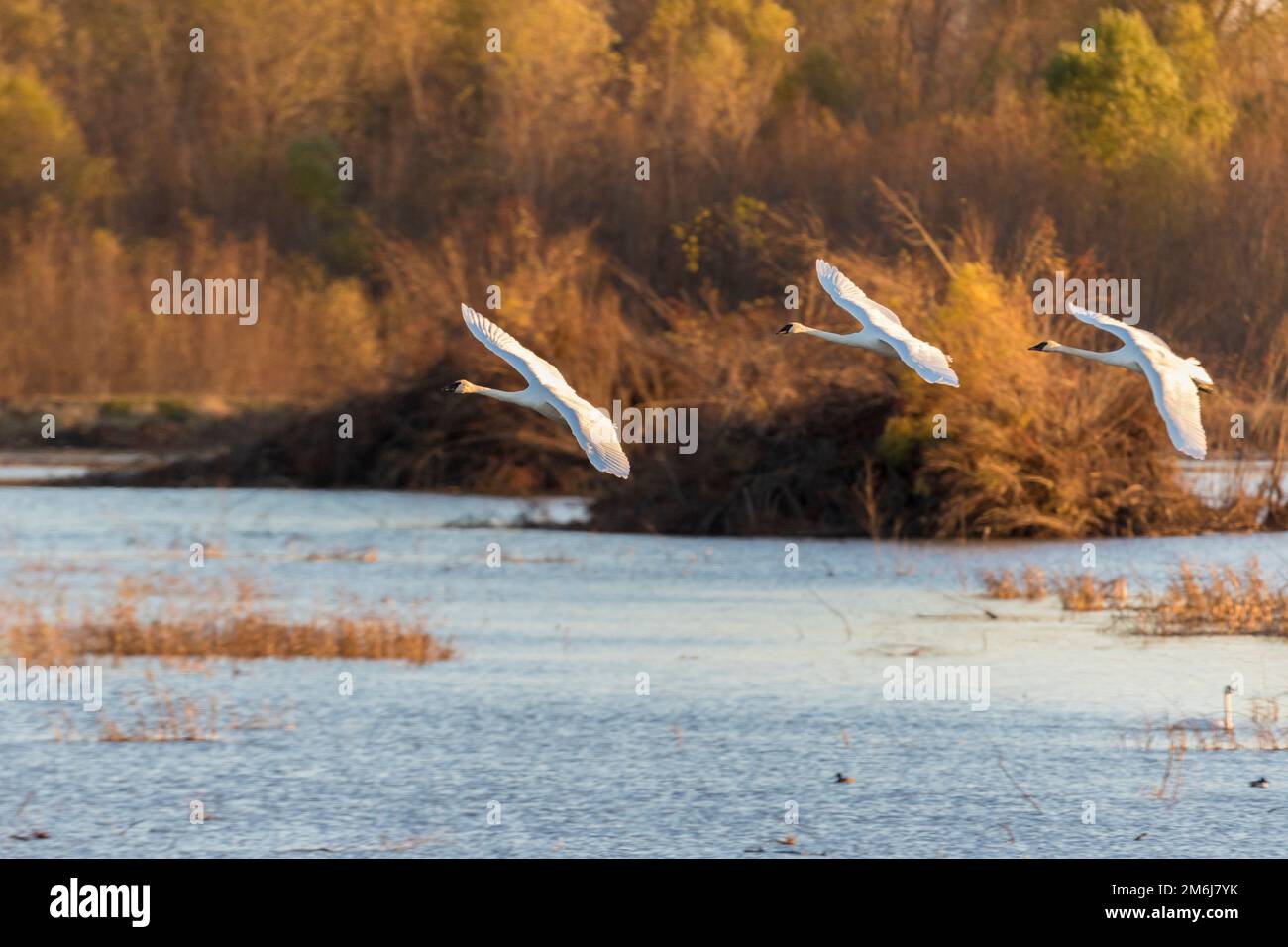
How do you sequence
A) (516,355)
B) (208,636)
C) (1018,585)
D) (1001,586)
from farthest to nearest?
1. (1018,585)
2. (1001,586)
3. (208,636)
4. (516,355)

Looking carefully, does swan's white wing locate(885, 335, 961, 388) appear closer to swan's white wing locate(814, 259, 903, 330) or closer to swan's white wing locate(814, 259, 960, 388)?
swan's white wing locate(814, 259, 960, 388)

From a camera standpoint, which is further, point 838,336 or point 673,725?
point 673,725

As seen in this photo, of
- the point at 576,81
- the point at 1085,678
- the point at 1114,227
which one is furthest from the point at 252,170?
the point at 1085,678

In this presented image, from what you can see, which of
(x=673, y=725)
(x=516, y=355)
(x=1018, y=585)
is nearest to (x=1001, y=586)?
(x=1018, y=585)

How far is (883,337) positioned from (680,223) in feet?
135

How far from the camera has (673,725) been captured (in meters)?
17.9

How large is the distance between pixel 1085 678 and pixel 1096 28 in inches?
1403

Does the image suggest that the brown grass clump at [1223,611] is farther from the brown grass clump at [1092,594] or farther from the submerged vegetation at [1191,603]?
the brown grass clump at [1092,594]

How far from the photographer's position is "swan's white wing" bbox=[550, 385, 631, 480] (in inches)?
343

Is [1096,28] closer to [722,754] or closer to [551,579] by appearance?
[551,579]

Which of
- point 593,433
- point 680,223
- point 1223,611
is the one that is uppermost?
point 680,223

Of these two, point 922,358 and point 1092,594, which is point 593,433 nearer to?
point 922,358

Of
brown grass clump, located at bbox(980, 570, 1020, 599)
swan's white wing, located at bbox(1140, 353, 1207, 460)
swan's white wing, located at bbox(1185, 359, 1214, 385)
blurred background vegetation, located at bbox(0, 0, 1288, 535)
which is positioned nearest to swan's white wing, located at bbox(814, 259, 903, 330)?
swan's white wing, located at bbox(1140, 353, 1207, 460)

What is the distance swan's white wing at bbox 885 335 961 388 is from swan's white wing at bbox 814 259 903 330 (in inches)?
11.8
